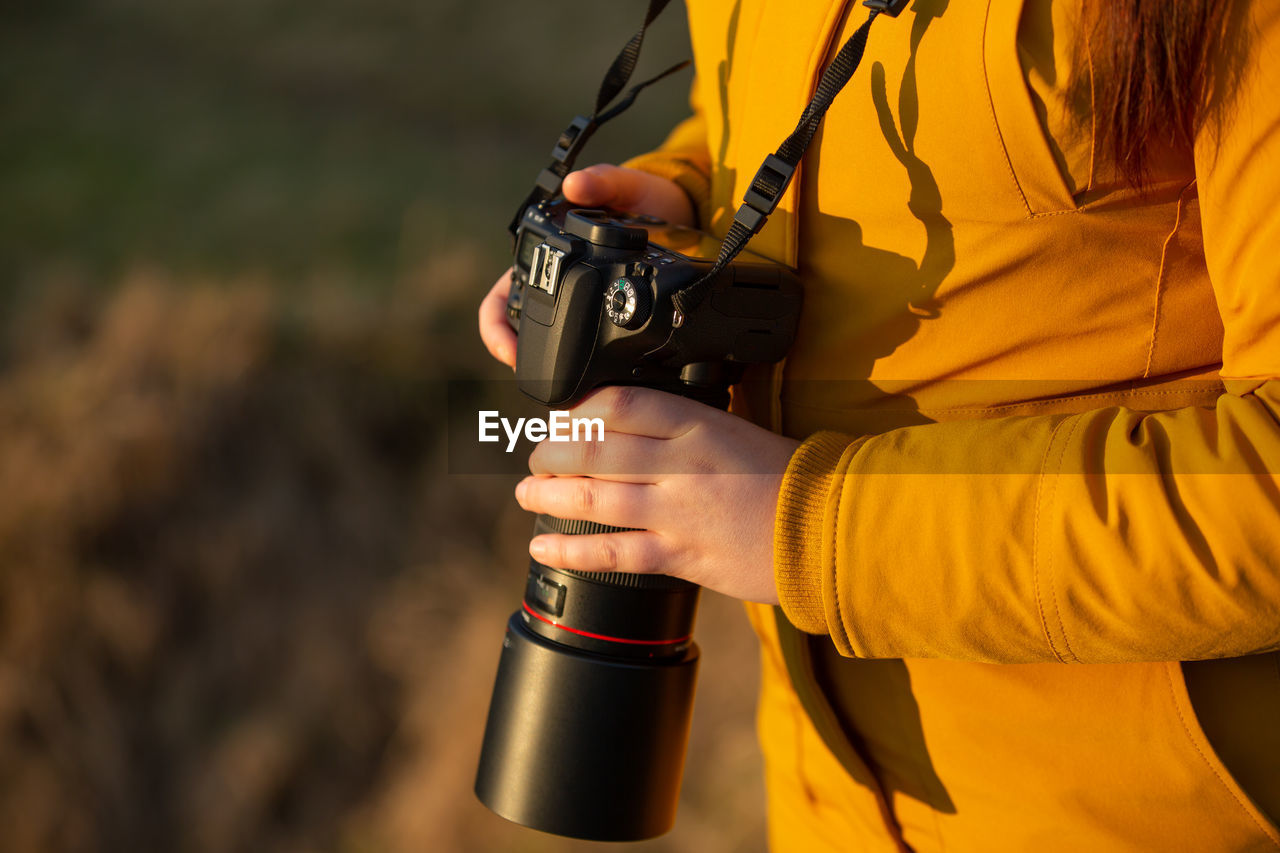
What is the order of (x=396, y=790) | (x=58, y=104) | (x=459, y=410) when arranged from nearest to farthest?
(x=396, y=790) → (x=459, y=410) → (x=58, y=104)

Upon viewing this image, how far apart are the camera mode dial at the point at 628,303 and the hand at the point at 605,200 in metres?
0.18

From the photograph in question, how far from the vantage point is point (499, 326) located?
33.9 inches

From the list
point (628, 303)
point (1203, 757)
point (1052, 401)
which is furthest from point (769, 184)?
point (1203, 757)

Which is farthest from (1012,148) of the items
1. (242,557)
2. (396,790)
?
(242,557)

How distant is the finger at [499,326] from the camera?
838 mm

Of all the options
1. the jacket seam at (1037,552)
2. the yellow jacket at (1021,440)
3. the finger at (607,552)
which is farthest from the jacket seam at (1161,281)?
the finger at (607,552)

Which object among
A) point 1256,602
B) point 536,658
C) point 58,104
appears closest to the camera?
point 1256,602

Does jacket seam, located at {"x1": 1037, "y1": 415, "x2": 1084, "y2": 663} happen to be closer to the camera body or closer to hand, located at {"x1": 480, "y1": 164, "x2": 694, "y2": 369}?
the camera body

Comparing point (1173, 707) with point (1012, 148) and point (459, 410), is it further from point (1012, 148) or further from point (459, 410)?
point (459, 410)

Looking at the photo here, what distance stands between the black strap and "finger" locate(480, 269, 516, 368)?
0.79 feet

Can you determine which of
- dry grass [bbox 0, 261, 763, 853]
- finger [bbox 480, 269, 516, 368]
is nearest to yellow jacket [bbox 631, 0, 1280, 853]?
finger [bbox 480, 269, 516, 368]

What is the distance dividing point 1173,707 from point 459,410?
221 centimetres

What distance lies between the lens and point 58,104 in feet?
13.2

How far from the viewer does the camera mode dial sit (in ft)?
2.14
